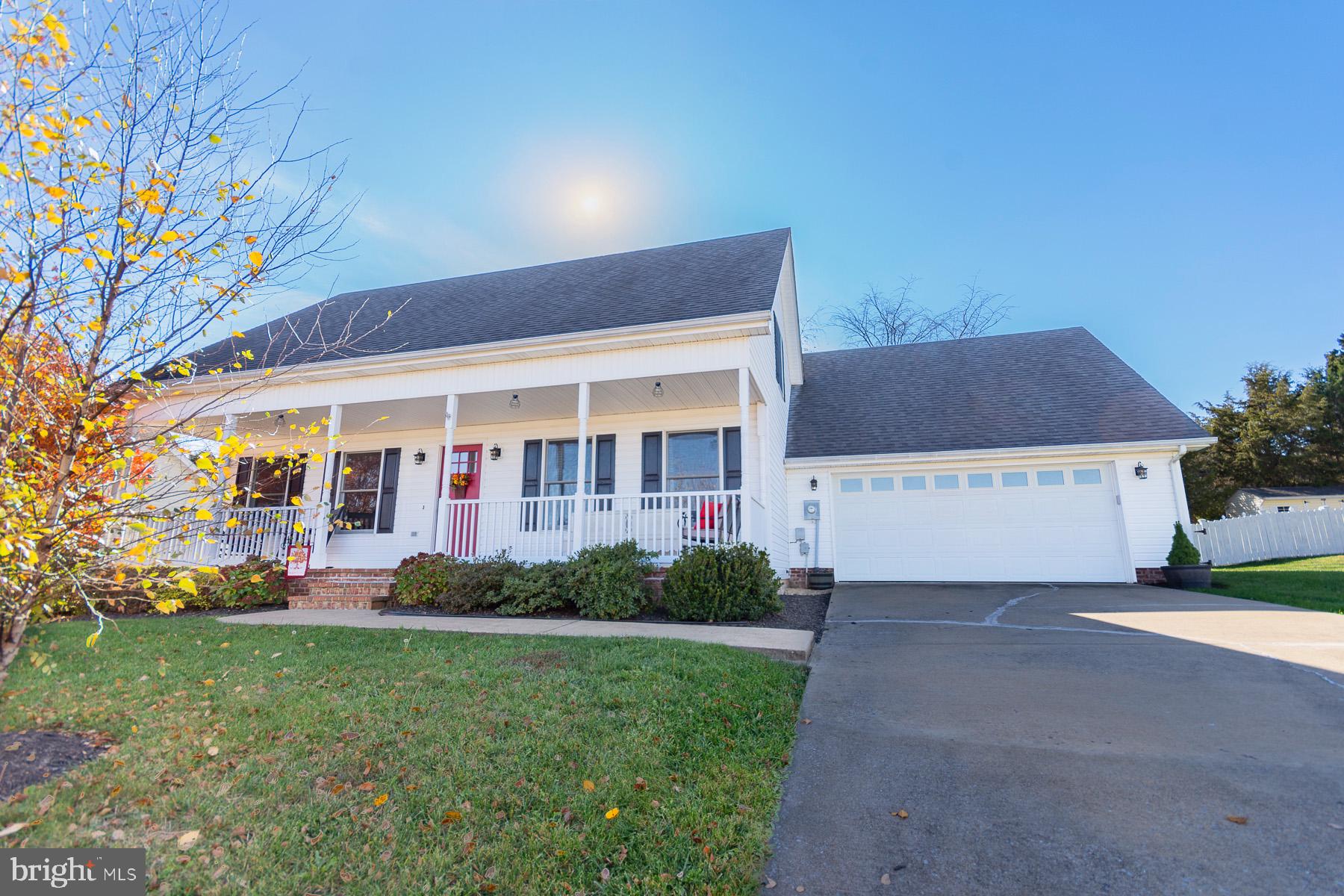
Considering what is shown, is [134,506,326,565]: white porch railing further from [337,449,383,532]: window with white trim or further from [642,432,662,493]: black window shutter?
[642,432,662,493]: black window shutter

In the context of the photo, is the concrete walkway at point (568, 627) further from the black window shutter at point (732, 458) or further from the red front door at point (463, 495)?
the black window shutter at point (732, 458)

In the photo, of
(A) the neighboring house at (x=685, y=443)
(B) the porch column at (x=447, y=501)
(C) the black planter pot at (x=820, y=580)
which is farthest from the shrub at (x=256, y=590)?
(C) the black planter pot at (x=820, y=580)

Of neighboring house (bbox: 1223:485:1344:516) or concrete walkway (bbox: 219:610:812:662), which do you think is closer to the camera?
concrete walkway (bbox: 219:610:812:662)

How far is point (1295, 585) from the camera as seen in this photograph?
8453mm

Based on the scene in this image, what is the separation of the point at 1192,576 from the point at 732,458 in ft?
24.5

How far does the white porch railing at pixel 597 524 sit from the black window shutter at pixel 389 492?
7.57ft

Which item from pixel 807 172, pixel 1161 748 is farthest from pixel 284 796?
pixel 807 172

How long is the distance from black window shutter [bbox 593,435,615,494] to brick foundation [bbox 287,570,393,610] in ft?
11.9

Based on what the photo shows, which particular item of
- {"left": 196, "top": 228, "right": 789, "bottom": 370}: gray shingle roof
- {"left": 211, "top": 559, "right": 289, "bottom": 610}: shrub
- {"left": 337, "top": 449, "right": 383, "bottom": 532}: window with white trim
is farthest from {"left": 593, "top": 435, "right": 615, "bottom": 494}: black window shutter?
{"left": 211, "top": 559, "right": 289, "bottom": 610}: shrub

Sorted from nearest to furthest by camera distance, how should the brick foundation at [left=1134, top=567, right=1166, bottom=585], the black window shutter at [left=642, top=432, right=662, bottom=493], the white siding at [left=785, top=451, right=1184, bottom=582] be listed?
the brick foundation at [left=1134, top=567, right=1166, bottom=585], the white siding at [left=785, top=451, right=1184, bottom=582], the black window shutter at [left=642, top=432, right=662, bottom=493]

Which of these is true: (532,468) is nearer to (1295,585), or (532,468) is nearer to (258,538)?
(258,538)

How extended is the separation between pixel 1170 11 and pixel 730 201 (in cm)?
911

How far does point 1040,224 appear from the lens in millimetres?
16594

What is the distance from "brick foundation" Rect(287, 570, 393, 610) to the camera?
813 cm
